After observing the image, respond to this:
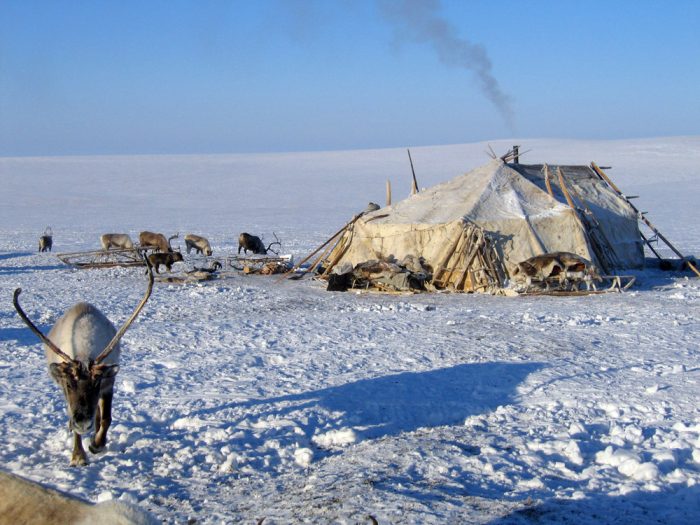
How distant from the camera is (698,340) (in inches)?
424

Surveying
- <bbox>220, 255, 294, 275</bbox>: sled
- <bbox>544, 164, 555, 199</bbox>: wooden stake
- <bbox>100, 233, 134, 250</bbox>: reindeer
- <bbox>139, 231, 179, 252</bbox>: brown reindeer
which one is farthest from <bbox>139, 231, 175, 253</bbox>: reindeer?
<bbox>544, 164, 555, 199</bbox>: wooden stake

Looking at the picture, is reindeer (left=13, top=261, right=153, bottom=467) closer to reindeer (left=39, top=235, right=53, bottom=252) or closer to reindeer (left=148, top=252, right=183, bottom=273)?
reindeer (left=148, top=252, right=183, bottom=273)

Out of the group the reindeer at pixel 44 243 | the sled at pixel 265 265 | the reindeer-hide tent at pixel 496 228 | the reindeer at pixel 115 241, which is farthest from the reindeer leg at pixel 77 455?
the reindeer at pixel 44 243

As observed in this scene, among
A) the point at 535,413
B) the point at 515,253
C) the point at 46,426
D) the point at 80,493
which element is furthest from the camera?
the point at 515,253

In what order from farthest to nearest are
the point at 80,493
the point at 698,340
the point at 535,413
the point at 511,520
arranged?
the point at 698,340, the point at 535,413, the point at 80,493, the point at 511,520

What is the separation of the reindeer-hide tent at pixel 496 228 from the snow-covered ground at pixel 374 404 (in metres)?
1.17

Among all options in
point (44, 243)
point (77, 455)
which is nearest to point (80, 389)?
point (77, 455)

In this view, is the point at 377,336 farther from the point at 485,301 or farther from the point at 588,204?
the point at 588,204

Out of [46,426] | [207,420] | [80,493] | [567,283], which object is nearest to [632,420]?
[207,420]

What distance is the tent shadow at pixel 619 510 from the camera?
491cm

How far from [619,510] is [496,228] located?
1218 cm

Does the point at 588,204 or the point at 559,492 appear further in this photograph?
the point at 588,204

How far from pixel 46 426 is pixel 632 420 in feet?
18.0

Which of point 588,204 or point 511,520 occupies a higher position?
point 588,204
